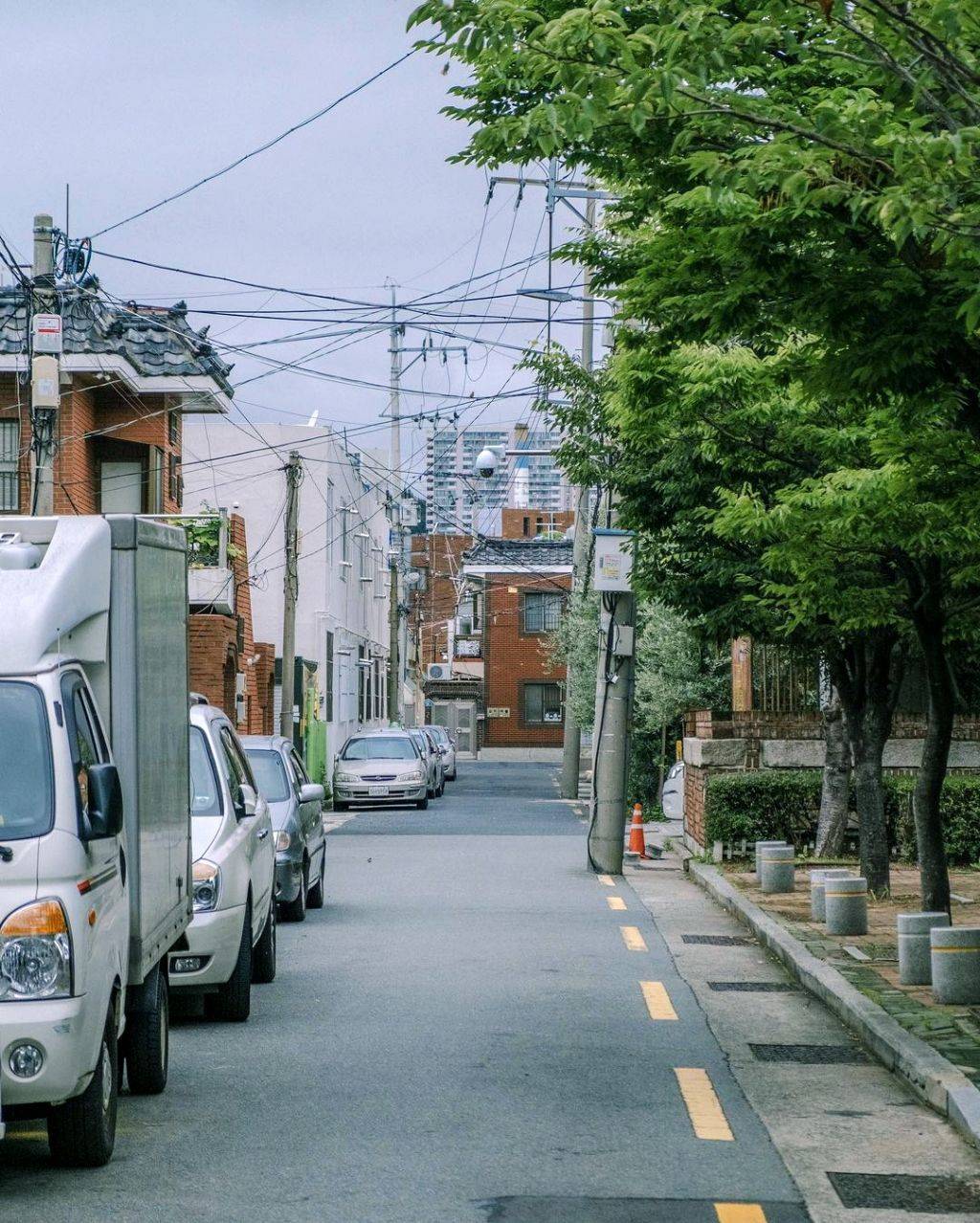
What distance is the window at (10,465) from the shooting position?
27.4 m

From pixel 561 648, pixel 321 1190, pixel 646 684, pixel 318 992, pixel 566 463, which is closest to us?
pixel 321 1190

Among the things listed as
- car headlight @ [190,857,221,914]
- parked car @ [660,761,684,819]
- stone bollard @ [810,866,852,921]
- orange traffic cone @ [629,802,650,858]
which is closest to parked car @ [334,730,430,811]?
parked car @ [660,761,684,819]

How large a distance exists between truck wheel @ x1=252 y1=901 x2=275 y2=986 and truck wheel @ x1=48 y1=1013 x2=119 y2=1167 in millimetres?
4949

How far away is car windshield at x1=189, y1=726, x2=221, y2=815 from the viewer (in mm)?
10930

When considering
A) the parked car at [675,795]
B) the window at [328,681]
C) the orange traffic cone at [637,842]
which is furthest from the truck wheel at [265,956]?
the window at [328,681]

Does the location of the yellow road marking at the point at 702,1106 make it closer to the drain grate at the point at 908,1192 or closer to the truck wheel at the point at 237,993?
the drain grate at the point at 908,1192

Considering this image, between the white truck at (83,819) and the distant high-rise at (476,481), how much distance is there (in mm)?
43332

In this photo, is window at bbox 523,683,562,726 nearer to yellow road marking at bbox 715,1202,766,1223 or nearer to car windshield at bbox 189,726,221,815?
car windshield at bbox 189,726,221,815

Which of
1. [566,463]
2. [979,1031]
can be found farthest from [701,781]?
[979,1031]

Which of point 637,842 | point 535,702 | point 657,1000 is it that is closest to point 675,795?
point 637,842

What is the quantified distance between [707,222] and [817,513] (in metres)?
4.38

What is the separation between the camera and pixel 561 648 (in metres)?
43.9

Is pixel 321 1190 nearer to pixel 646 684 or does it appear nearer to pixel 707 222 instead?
pixel 707 222

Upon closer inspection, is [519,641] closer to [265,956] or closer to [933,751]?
[933,751]
